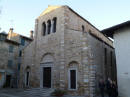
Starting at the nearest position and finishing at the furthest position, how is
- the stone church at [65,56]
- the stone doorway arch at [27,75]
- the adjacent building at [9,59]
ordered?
the stone church at [65,56]
the stone doorway arch at [27,75]
the adjacent building at [9,59]

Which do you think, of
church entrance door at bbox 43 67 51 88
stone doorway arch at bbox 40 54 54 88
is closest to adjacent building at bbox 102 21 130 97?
stone doorway arch at bbox 40 54 54 88

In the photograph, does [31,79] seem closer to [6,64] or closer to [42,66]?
[42,66]

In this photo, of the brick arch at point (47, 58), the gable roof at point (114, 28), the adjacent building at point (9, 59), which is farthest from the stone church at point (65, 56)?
the adjacent building at point (9, 59)

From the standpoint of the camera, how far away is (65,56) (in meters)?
13.9

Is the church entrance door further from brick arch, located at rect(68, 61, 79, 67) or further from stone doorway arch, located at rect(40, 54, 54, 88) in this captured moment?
brick arch, located at rect(68, 61, 79, 67)

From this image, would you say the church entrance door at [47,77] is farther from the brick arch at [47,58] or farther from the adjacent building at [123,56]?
the adjacent building at [123,56]

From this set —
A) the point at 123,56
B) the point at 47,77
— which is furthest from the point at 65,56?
the point at 123,56

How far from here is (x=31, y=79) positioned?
1678cm

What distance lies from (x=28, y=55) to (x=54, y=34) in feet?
16.9

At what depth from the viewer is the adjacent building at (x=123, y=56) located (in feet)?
31.9

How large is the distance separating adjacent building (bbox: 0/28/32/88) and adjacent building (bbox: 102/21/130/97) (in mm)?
15887

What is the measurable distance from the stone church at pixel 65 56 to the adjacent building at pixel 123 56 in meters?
2.40

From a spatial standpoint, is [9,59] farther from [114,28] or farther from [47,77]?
[114,28]

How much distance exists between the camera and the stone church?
489 inches
